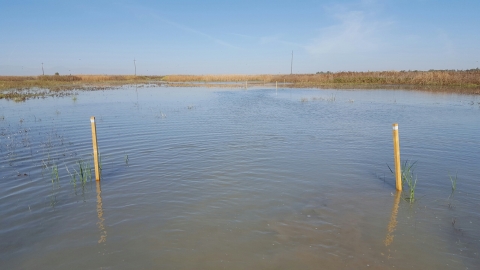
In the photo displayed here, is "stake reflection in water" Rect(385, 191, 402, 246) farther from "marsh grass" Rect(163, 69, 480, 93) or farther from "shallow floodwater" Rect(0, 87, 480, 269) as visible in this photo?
"marsh grass" Rect(163, 69, 480, 93)

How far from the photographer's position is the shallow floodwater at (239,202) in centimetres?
487

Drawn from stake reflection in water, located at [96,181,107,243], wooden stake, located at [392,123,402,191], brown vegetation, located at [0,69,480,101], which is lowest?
stake reflection in water, located at [96,181,107,243]

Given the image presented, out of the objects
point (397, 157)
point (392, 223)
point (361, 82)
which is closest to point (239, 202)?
point (392, 223)

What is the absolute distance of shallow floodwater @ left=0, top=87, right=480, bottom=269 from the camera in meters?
4.87

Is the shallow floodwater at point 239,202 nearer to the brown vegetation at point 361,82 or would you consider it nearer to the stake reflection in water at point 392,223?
the stake reflection in water at point 392,223

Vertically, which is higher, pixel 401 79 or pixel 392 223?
pixel 401 79

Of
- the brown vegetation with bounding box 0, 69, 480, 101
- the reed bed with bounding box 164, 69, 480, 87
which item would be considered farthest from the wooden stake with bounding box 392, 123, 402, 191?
the reed bed with bounding box 164, 69, 480, 87

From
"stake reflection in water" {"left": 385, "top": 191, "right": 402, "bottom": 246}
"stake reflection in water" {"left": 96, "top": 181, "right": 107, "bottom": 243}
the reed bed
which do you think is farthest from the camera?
the reed bed

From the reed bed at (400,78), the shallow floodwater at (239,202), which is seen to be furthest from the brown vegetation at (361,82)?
the shallow floodwater at (239,202)

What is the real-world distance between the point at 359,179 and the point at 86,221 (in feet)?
20.4

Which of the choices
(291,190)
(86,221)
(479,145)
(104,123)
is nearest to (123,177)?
(86,221)

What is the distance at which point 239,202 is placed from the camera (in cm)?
671

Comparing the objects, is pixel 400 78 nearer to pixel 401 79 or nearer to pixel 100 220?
pixel 401 79

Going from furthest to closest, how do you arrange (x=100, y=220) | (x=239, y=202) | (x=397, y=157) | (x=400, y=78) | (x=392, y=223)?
1. (x=400, y=78)
2. (x=397, y=157)
3. (x=239, y=202)
4. (x=100, y=220)
5. (x=392, y=223)
